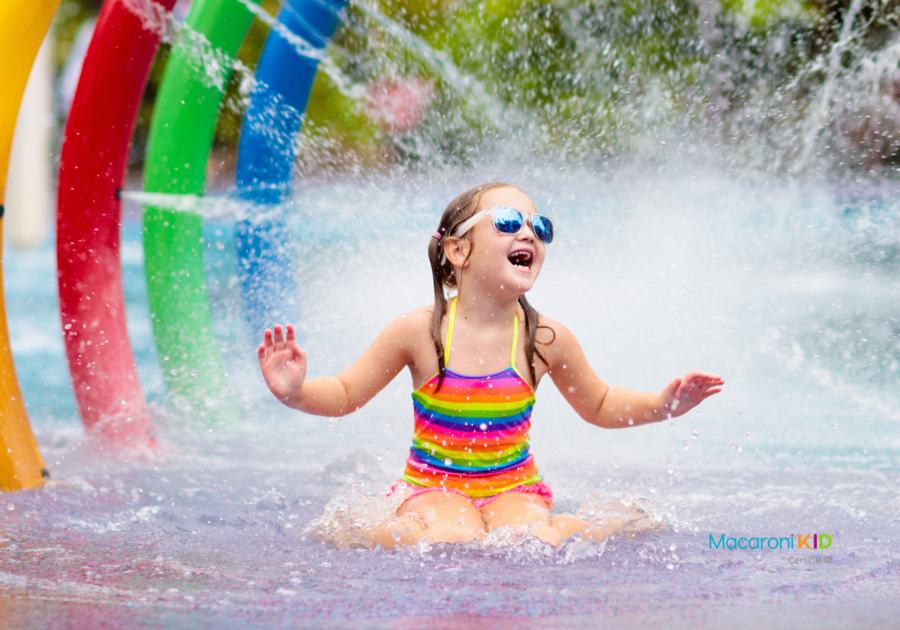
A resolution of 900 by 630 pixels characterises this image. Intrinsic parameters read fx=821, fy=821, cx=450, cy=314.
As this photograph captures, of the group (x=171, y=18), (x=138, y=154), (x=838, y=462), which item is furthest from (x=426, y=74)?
(x=138, y=154)

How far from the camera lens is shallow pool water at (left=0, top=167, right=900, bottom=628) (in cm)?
201

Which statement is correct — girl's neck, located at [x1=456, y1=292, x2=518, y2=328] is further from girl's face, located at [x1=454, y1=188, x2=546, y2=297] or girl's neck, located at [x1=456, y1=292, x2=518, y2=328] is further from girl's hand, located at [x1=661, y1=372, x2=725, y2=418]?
girl's hand, located at [x1=661, y1=372, x2=725, y2=418]

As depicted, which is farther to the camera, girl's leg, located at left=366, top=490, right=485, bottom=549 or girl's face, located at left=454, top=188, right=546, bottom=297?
girl's face, located at left=454, top=188, right=546, bottom=297

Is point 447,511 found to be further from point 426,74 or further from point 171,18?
→ point 426,74

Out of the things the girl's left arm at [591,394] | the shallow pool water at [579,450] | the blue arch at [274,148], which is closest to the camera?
the shallow pool water at [579,450]

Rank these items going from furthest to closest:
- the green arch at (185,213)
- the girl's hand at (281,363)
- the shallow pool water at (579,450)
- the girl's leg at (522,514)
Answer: the green arch at (185,213)
the girl's hand at (281,363)
the girl's leg at (522,514)
the shallow pool water at (579,450)

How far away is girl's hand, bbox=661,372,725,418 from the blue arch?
3027 mm

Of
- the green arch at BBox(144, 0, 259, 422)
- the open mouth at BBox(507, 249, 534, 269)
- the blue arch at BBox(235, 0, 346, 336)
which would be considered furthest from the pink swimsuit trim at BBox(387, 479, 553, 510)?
the blue arch at BBox(235, 0, 346, 336)

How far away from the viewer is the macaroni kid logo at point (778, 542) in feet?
8.30

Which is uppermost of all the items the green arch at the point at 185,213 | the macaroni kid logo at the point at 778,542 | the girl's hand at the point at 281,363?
the green arch at the point at 185,213

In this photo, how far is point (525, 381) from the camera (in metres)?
2.90

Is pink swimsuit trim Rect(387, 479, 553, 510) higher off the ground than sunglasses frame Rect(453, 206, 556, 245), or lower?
lower

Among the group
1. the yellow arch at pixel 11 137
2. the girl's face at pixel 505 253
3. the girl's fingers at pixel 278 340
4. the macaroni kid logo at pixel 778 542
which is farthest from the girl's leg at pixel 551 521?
the yellow arch at pixel 11 137

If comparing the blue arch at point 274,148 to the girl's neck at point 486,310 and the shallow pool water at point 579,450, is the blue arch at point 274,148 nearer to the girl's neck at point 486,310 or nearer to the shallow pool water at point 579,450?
the shallow pool water at point 579,450
